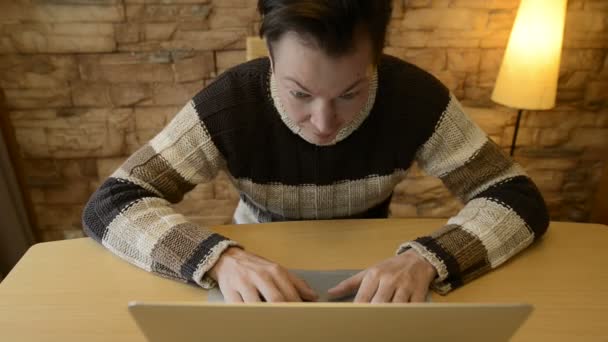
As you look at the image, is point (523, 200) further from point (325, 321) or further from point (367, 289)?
point (325, 321)

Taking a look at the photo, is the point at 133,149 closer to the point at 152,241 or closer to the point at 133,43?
the point at 133,43

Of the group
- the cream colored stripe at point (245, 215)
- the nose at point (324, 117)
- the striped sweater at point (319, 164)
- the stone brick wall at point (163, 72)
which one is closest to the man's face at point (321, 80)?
the nose at point (324, 117)

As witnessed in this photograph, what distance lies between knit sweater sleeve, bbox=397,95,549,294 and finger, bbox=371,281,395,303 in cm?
9

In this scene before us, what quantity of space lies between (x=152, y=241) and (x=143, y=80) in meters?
1.00

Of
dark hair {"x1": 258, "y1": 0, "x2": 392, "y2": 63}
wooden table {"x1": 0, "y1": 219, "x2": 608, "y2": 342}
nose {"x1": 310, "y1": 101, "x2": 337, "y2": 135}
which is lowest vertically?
wooden table {"x1": 0, "y1": 219, "x2": 608, "y2": 342}

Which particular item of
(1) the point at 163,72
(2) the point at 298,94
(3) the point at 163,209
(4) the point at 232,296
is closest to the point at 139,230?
(3) the point at 163,209

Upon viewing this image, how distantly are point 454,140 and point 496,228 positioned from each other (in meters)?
0.21

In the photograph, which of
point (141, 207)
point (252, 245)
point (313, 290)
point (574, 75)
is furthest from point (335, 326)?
point (574, 75)

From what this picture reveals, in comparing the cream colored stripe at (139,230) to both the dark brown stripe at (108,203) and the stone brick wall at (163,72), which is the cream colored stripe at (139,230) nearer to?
the dark brown stripe at (108,203)

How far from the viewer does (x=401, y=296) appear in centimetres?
74

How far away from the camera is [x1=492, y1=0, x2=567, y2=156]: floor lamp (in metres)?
1.46

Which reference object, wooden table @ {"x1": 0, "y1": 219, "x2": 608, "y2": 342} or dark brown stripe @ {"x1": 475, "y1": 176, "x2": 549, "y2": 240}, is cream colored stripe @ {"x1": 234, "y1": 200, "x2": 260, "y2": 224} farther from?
dark brown stripe @ {"x1": 475, "y1": 176, "x2": 549, "y2": 240}

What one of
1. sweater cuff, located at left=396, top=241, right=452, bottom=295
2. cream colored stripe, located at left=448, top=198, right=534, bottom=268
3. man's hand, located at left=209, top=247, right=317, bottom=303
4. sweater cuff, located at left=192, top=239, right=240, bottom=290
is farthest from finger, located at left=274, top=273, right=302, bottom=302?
cream colored stripe, located at left=448, top=198, right=534, bottom=268

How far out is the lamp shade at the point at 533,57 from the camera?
4.78 ft
